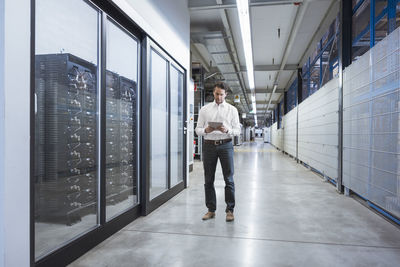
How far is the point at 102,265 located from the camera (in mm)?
1977

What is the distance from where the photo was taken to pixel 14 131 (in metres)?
1.47

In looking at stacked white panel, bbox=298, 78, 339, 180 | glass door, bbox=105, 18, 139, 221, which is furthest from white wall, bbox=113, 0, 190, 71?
stacked white panel, bbox=298, 78, 339, 180

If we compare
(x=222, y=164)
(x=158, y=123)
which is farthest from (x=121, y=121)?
(x=222, y=164)

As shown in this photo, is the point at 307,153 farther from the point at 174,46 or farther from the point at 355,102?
the point at 174,46

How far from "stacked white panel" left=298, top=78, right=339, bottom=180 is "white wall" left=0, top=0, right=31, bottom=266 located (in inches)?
182

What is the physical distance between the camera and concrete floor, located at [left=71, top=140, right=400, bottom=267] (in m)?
2.08

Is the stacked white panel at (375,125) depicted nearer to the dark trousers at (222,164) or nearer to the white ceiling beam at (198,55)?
the dark trousers at (222,164)

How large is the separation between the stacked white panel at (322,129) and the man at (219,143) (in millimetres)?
Result: 2606

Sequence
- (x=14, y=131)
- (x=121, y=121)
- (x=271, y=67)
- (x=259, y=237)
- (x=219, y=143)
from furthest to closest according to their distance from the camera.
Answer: (x=271, y=67)
(x=121, y=121)
(x=219, y=143)
(x=259, y=237)
(x=14, y=131)

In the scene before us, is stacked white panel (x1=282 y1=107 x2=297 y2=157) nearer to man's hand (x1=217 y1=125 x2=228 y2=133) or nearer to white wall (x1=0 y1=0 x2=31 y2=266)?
man's hand (x1=217 y1=125 x2=228 y2=133)

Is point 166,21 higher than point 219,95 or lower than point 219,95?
higher

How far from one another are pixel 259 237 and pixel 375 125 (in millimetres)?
1938

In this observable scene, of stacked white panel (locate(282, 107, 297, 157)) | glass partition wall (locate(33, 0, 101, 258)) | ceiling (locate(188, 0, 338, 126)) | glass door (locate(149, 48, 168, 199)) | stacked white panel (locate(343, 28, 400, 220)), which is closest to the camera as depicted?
glass partition wall (locate(33, 0, 101, 258))

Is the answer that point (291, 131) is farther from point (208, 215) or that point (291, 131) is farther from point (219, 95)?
point (208, 215)
